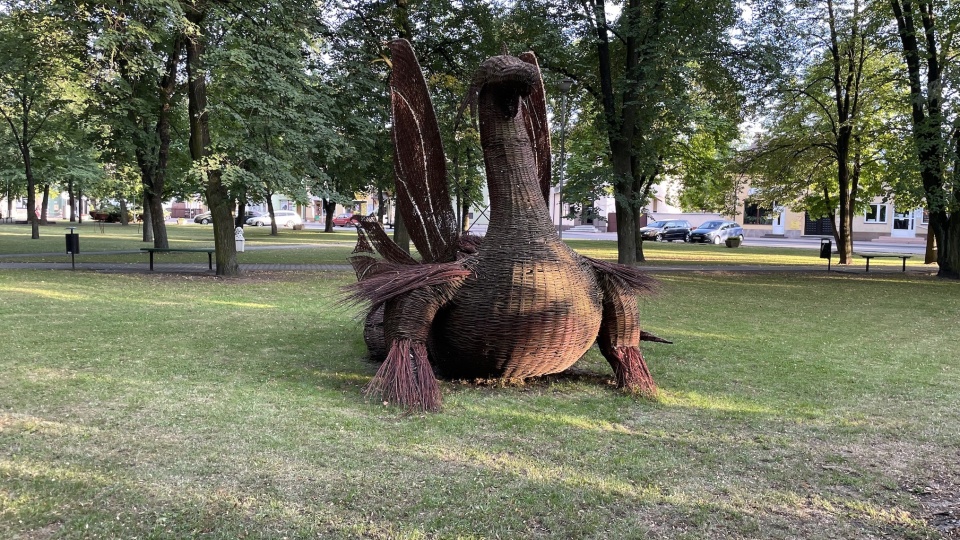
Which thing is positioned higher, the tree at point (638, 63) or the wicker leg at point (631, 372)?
the tree at point (638, 63)

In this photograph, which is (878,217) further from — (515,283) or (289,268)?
(515,283)

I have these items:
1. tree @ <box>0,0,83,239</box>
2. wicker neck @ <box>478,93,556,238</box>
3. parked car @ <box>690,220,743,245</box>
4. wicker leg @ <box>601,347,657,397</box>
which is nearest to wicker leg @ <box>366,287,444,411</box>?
wicker neck @ <box>478,93,556,238</box>

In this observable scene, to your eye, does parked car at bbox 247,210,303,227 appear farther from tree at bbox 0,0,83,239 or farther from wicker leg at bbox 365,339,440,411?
wicker leg at bbox 365,339,440,411

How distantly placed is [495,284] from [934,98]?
48.9 ft

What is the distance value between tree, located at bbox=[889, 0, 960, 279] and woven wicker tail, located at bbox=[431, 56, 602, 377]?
529 inches

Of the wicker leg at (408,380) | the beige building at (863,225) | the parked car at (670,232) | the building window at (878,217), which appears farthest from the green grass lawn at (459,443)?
the building window at (878,217)

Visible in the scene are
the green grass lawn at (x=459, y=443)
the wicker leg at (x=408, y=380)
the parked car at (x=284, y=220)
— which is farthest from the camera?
the parked car at (x=284, y=220)

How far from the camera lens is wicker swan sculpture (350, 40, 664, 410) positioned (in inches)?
208

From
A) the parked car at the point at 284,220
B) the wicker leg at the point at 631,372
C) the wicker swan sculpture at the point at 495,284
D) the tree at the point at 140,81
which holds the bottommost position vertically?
the wicker leg at the point at 631,372

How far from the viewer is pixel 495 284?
5.36 metres

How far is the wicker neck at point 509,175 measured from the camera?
5.58m

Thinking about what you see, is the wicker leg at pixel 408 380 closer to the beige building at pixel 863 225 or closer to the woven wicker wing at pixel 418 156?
the woven wicker wing at pixel 418 156

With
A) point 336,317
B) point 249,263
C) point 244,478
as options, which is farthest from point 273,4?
point 244,478

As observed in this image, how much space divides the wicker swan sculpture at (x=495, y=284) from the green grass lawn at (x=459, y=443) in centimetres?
33
